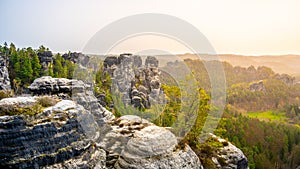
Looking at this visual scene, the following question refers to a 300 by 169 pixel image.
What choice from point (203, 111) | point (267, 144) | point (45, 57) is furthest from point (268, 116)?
point (203, 111)

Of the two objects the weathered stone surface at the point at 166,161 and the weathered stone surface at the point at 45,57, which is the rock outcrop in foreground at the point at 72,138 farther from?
the weathered stone surface at the point at 45,57

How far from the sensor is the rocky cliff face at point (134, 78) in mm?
65625

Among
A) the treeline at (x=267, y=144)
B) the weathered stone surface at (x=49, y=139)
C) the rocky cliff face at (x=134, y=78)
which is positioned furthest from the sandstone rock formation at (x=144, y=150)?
the rocky cliff face at (x=134, y=78)

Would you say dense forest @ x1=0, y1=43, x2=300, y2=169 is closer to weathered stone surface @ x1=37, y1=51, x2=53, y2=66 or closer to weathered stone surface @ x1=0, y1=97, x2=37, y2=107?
weathered stone surface @ x1=37, y1=51, x2=53, y2=66

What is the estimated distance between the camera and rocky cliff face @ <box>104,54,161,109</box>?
65625 millimetres

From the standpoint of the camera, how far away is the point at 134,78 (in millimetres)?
77438

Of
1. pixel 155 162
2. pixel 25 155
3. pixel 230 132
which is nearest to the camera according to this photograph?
pixel 25 155

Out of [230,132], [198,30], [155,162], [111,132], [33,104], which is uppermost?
[198,30]

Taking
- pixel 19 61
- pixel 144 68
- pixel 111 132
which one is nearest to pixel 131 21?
pixel 111 132

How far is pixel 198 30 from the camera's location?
2128cm

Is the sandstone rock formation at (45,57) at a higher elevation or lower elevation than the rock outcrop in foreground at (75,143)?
higher

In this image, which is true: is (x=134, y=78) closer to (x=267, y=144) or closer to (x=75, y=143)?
(x=267, y=144)

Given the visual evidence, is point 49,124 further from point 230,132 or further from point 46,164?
point 230,132

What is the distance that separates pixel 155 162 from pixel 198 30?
459 inches
